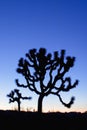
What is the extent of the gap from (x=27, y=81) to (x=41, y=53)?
2.97 meters

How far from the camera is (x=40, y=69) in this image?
25.4 metres
